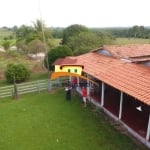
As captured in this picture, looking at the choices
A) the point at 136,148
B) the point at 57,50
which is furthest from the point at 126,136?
the point at 57,50

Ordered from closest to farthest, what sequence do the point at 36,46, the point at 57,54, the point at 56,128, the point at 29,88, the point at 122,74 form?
the point at 56,128 < the point at 122,74 < the point at 29,88 < the point at 57,54 < the point at 36,46

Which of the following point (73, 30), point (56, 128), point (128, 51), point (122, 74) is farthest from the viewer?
point (73, 30)

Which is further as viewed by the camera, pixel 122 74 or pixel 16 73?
pixel 16 73

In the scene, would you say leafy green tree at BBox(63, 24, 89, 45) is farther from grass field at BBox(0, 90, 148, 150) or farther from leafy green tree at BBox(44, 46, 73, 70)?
grass field at BBox(0, 90, 148, 150)

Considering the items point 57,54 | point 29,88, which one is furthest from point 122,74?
point 57,54

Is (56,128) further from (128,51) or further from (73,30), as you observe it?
(73,30)

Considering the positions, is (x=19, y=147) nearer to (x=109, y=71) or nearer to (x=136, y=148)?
(x=136, y=148)
